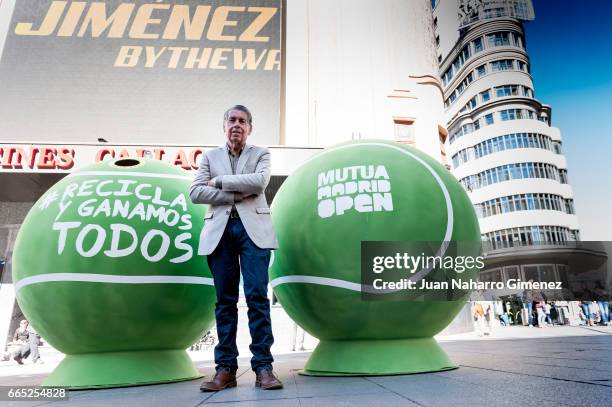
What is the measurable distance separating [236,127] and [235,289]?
46.5 inches

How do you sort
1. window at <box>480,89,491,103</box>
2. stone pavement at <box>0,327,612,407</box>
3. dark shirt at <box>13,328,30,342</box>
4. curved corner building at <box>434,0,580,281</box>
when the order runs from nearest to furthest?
stone pavement at <box>0,327,612,407</box> < dark shirt at <box>13,328,30,342</box> < curved corner building at <box>434,0,580,281</box> < window at <box>480,89,491,103</box>

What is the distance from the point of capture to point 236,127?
3088 millimetres

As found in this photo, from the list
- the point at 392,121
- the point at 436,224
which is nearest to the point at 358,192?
the point at 436,224

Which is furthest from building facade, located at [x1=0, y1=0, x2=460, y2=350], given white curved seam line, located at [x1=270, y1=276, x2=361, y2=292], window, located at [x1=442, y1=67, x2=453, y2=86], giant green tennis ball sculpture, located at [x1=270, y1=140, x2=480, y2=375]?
window, located at [x1=442, y1=67, x2=453, y2=86]

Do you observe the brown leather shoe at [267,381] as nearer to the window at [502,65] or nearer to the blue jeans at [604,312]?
the blue jeans at [604,312]

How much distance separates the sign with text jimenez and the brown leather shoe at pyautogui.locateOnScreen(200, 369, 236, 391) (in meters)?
14.9

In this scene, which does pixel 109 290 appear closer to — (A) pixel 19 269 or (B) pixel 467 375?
(A) pixel 19 269

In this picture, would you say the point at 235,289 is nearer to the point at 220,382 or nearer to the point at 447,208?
the point at 220,382

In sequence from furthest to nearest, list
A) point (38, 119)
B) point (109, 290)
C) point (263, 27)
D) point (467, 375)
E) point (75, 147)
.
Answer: point (263, 27), point (38, 119), point (75, 147), point (109, 290), point (467, 375)

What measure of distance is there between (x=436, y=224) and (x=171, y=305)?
211 centimetres

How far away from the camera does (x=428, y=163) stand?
11.7 ft

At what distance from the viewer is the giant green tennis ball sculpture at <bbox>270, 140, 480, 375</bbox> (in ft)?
10.1

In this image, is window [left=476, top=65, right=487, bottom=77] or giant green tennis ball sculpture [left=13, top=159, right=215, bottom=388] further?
window [left=476, top=65, right=487, bottom=77]

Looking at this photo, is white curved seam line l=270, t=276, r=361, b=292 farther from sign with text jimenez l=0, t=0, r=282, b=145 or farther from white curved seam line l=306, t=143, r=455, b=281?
sign with text jimenez l=0, t=0, r=282, b=145
